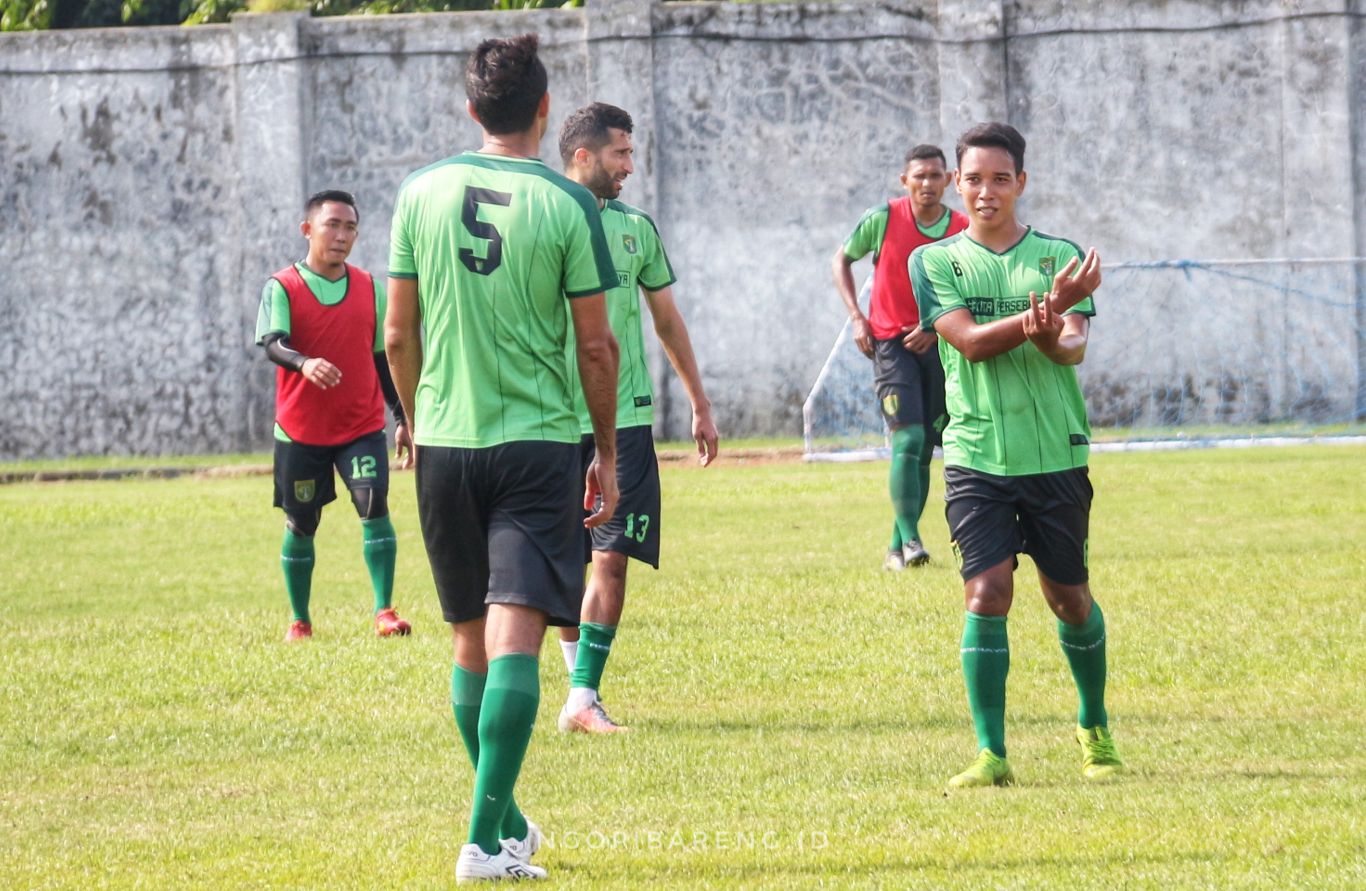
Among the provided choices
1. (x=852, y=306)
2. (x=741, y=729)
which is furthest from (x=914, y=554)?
(x=741, y=729)

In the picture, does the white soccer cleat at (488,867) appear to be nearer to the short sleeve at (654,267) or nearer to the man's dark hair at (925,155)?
the short sleeve at (654,267)

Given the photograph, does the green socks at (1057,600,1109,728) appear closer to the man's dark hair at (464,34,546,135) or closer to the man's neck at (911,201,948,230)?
the man's dark hair at (464,34,546,135)

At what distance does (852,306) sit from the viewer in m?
11.5

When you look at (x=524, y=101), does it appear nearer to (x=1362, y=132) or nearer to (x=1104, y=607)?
(x=1104, y=607)

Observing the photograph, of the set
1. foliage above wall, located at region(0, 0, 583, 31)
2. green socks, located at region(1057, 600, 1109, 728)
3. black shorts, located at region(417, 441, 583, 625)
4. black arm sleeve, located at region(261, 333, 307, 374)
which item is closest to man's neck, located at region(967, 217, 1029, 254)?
green socks, located at region(1057, 600, 1109, 728)

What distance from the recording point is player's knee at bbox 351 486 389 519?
9.92 metres

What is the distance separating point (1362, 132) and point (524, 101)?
1953 centimetres

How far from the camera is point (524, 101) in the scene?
517cm

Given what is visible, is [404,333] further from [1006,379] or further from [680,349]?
[680,349]

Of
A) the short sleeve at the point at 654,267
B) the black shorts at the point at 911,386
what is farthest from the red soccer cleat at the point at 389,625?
the black shorts at the point at 911,386

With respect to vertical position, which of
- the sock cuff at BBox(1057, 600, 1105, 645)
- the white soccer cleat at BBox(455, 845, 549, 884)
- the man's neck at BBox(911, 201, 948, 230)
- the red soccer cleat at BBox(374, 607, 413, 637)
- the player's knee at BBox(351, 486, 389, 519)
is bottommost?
the white soccer cleat at BBox(455, 845, 549, 884)

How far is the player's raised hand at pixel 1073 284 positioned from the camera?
18.9 feet

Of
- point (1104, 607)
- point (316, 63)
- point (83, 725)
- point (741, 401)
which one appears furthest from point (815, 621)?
point (316, 63)

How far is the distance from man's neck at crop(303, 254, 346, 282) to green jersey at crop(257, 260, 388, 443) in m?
0.02
